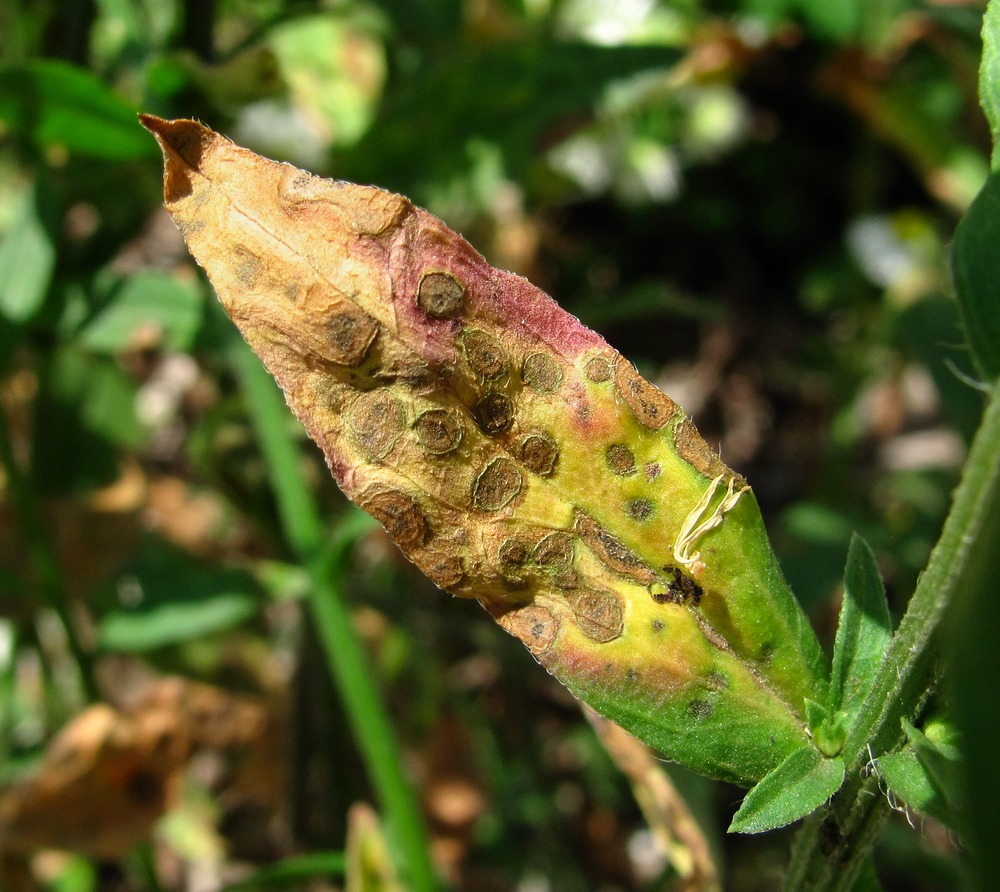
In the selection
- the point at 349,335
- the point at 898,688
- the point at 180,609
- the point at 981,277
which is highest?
the point at 981,277

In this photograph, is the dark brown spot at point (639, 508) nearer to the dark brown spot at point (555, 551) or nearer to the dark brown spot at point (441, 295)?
the dark brown spot at point (555, 551)

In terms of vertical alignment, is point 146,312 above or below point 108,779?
above

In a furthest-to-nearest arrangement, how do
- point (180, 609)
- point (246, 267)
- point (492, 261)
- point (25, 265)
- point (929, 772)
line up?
point (492, 261), point (180, 609), point (25, 265), point (246, 267), point (929, 772)

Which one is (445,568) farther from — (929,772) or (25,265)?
(25,265)

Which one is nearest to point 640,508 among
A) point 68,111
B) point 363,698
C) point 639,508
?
point 639,508

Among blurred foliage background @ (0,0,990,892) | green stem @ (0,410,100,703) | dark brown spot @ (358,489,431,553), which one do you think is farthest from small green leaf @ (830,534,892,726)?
green stem @ (0,410,100,703)

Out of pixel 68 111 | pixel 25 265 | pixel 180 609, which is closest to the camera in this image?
pixel 68 111

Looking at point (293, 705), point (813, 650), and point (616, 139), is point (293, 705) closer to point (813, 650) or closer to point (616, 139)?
point (813, 650)
